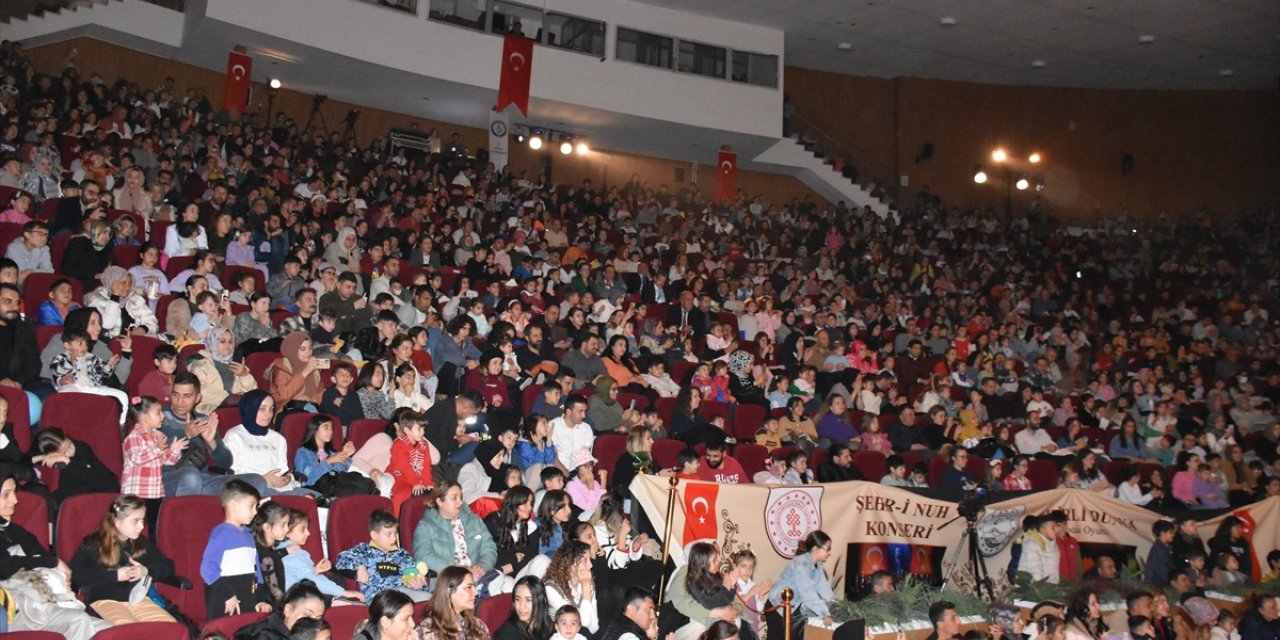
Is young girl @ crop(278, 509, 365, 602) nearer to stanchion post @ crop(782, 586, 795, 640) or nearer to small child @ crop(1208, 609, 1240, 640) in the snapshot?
stanchion post @ crop(782, 586, 795, 640)

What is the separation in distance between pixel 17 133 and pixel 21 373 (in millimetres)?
5293

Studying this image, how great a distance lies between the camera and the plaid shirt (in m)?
5.63

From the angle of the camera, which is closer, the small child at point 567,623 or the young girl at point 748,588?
the small child at point 567,623

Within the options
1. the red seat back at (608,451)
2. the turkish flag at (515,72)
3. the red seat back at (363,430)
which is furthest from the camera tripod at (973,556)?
the turkish flag at (515,72)

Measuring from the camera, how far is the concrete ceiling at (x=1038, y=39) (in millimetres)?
18109

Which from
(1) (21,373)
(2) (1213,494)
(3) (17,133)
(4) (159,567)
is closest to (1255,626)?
(2) (1213,494)

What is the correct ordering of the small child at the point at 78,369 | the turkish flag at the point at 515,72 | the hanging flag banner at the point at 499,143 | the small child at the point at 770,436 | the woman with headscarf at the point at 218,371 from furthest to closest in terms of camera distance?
the hanging flag banner at the point at 499,143 < the turkish flag at the point at 515,72 < the small child at the point at 770,436 < the woman with headscarf at the point at 218,371 < the small child at the point at 78,369

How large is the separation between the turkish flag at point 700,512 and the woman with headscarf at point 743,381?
11.0 ft

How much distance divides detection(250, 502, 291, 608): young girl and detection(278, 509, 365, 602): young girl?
3 cm

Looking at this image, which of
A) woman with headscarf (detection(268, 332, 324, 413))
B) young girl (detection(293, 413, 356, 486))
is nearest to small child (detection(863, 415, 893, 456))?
woman with headscarf (detection(268, 332, 324, 413))

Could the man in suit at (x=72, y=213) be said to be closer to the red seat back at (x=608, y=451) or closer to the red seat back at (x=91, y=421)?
the red seat back at (x=91, y=421)

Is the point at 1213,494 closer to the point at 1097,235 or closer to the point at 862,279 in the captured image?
the point at 862,279

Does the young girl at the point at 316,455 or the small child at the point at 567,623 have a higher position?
the young girl at the point at 316,455

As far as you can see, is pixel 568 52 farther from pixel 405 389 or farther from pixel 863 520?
pixel 863 520
